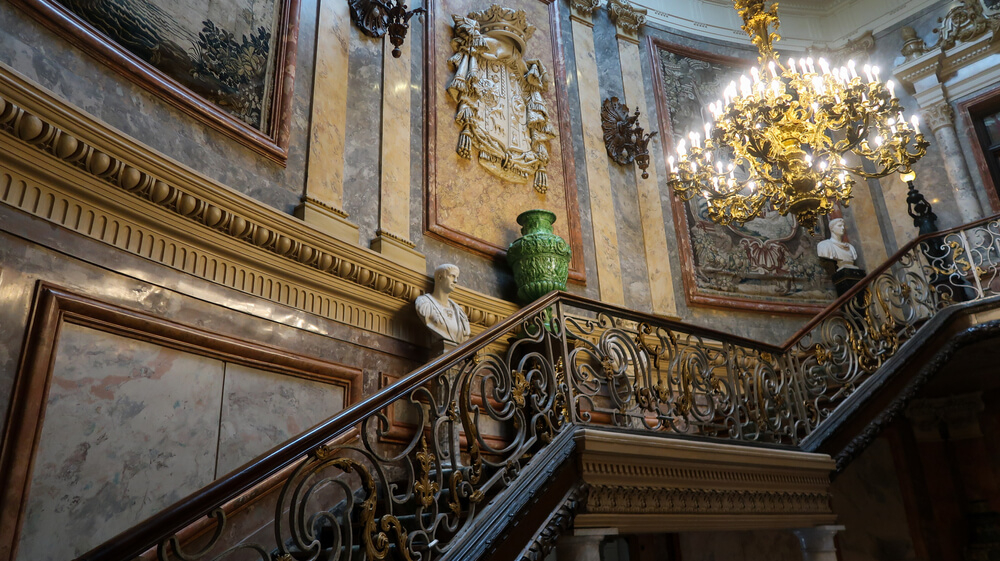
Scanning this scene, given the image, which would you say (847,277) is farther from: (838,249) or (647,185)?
(647,185)

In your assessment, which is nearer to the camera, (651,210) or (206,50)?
(206,50)

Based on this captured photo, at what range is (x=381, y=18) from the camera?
5809 millimetres

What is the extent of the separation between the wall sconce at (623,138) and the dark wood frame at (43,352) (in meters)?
5.06

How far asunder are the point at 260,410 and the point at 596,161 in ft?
15.8

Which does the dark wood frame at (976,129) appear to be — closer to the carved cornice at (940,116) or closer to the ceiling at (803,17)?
the carved cornice at (940,116)

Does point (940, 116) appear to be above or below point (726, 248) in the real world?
above

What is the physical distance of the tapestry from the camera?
157 inches

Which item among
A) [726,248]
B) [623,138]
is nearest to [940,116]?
[726,248]

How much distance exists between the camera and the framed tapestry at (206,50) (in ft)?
12.4

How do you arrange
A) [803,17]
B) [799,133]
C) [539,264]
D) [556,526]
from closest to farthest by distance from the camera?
1. [556,526]
2. [799,133]
3. [539,264]
4. [803,17]

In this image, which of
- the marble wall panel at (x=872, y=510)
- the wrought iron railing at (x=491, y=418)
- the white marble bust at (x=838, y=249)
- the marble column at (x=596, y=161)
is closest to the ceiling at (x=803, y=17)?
the marble column at (x=596, y=161)

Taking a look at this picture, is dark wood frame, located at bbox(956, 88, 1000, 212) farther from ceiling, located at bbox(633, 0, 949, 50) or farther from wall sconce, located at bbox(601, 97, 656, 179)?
wall sconce, located at bbox(601, 97, 656, 179)

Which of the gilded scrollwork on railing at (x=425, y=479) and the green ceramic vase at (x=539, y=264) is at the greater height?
the green ceramic vase at (x=539, y=264)

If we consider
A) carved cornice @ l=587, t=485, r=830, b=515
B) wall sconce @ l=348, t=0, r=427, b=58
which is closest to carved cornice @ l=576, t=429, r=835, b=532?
carved cornice @ l=587, t=485, r=830, b=515
